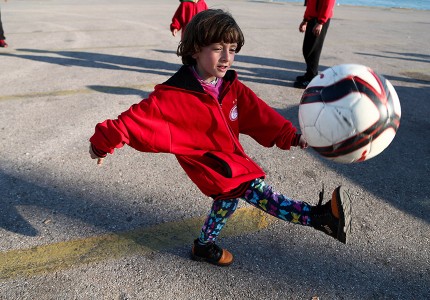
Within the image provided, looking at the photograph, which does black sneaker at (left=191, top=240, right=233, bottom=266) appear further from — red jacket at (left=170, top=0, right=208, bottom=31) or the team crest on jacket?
red jacket at (left=170, top=0, right=208, bottom=31)

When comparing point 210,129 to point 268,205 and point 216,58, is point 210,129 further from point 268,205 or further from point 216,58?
point 268,205

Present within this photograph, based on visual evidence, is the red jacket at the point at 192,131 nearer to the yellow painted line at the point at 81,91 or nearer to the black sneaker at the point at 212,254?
the black sneaker at the point at 212,254

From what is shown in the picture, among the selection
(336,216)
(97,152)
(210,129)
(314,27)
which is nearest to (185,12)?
(314,27)

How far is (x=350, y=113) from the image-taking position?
5.75ft

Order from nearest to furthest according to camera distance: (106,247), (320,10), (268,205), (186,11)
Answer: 1. (268,205)
2. (106,247)
3. (320,10)
4. (186,11)

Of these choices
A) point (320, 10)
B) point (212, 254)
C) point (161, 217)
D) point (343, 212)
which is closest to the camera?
point (343, 212)

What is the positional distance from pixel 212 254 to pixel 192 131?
76 centimetres

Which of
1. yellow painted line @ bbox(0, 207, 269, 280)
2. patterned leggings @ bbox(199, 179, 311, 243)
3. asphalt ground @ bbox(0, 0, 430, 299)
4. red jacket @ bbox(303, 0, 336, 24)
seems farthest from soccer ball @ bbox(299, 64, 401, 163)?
red jacket @ bbox(303, 0, 336, 24)

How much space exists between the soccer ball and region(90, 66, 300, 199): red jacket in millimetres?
404

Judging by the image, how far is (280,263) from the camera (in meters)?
2.23

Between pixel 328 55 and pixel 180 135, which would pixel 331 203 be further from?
pixel 328 55

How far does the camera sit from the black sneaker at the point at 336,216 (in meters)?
1.86

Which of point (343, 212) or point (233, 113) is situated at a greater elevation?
point (233, 113)

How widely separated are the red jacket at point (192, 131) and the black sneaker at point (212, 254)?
0.38 meters
